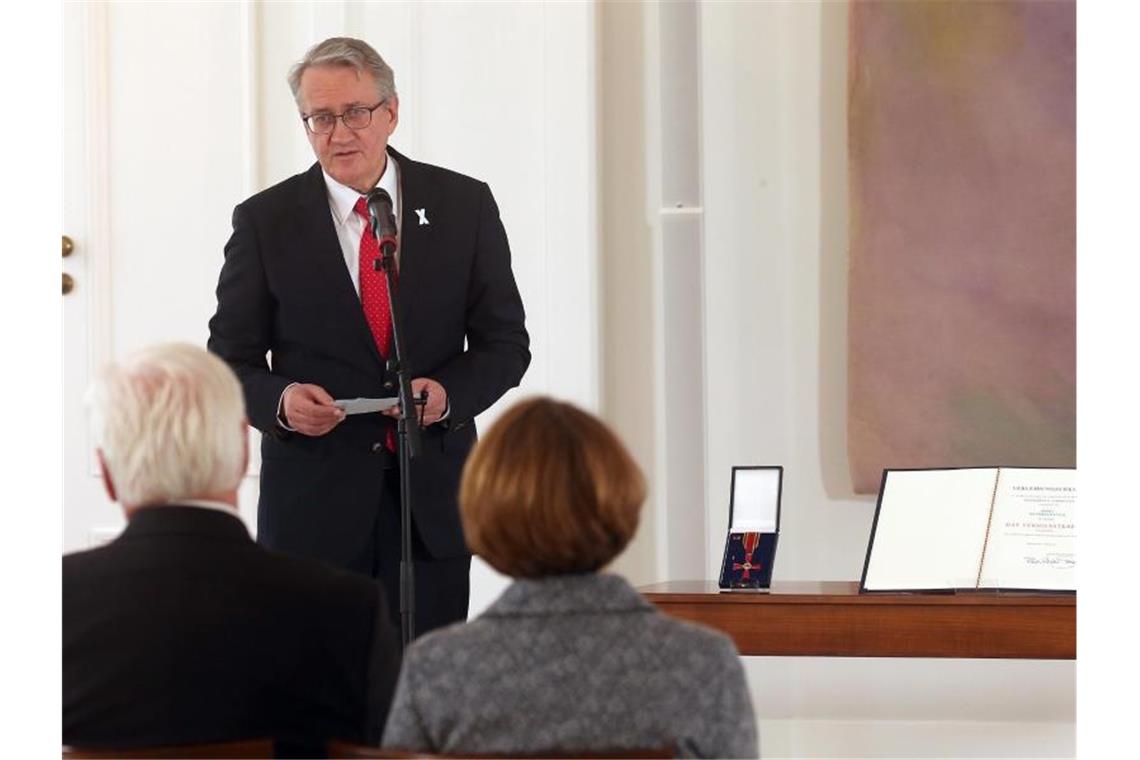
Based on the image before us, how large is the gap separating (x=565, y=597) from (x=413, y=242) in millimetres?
1626

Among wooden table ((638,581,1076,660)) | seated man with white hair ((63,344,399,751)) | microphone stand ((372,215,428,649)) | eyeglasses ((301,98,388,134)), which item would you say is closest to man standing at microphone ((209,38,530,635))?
eyeglasses ((301,98,388,134))

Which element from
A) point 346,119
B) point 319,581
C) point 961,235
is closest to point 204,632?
point 319,581

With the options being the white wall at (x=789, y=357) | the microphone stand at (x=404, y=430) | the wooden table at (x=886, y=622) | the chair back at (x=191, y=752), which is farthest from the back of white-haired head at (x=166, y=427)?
the white wall at (x=789, y=357)

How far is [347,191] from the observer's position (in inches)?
132

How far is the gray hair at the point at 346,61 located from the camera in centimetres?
326

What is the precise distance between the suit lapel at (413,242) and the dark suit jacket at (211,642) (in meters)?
1.40

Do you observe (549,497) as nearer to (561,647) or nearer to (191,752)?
(561,647)

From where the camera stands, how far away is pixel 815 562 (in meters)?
4.35

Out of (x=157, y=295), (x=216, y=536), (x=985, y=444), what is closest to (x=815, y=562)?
(x=985, y=444)

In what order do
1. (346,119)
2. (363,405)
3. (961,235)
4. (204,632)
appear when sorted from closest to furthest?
(204,632) < (363,405) < (346,119) < (961,235)

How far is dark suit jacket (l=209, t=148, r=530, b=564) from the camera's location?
3.18 meters

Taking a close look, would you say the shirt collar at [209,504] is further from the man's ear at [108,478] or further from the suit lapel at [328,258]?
the suit lapel at [328,258]

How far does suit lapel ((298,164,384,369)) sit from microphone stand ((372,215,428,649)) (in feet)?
0.88

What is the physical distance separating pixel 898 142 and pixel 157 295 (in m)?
1.95
